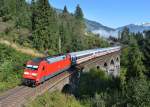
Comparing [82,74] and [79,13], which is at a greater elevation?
[79,13]

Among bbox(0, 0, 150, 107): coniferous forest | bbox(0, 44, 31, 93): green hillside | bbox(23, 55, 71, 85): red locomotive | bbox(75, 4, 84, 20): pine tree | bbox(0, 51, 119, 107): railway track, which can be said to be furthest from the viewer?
bbox(75, 4, 84, 20): pine tree

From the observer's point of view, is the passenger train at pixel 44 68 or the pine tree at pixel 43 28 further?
the pine tree at pixel 43 28

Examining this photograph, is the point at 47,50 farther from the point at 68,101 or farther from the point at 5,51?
the point at 68,101

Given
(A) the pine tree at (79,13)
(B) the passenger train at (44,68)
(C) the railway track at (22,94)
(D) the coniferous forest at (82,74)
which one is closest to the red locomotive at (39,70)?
(B) the passenger train at (44,68)

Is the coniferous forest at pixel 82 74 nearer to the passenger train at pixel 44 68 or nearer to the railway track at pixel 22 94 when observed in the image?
the railway track at pixel 22 94

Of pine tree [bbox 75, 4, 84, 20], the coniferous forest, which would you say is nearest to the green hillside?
the coniferous forest

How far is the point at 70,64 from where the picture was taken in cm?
4634

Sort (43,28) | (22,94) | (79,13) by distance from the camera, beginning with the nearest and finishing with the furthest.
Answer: (22,94) → (43,28) → (79,13)

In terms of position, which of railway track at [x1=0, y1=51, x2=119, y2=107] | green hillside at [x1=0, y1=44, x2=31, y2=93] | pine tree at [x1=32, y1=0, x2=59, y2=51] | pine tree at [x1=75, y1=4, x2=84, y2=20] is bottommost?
railway track at [x1=0, y1=51, x2=119, y2=107]

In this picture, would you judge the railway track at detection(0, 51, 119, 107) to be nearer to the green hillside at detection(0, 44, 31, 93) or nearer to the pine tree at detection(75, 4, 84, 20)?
the green hillside at detection(0, 44, 31, 93)

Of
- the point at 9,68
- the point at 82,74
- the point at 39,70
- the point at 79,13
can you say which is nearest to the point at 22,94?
the point at 39,70

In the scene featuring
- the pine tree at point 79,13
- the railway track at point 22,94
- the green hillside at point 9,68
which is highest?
the pine tree at point 79,13

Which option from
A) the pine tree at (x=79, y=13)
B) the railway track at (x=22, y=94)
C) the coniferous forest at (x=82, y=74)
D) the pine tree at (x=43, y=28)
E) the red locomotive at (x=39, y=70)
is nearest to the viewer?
the railway track at (x=22, y=94)

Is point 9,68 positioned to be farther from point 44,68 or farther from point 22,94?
point 22,94
